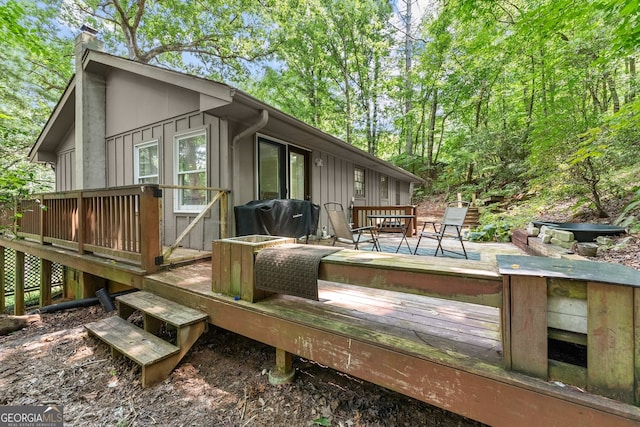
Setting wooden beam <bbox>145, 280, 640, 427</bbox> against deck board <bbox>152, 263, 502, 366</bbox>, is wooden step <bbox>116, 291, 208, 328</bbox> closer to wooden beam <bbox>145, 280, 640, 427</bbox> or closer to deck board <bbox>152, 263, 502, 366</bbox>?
deck board <bbox>152, 263, 502, 366</bbox>

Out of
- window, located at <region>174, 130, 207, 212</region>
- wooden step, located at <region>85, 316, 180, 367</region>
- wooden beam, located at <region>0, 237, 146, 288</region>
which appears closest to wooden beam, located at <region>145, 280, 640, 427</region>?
wooden step, located at <region>85, 316, 180, 367</region>

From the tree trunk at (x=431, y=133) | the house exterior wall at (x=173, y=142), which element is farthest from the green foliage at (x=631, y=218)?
the tree trunk at (x=431, y=133)

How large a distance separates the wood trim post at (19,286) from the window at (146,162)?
2.93 m

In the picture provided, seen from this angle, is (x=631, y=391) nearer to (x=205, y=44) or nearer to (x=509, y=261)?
(x=509, y=261)

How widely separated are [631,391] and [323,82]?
1619cm

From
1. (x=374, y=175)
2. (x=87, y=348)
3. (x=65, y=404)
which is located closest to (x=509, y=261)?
(x=65, y=404)

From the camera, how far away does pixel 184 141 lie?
15.6 feet

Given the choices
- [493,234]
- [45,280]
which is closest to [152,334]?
[45,280]

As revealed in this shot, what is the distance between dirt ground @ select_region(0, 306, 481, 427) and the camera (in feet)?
5.98

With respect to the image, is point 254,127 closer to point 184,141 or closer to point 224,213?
point 224,213

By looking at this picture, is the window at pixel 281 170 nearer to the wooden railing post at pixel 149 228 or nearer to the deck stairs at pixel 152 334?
the wooden railing post at pixel 149 228

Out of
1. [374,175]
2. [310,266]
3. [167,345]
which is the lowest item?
[167,345]

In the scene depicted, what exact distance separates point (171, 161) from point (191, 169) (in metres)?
0.51

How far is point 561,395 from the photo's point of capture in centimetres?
118
